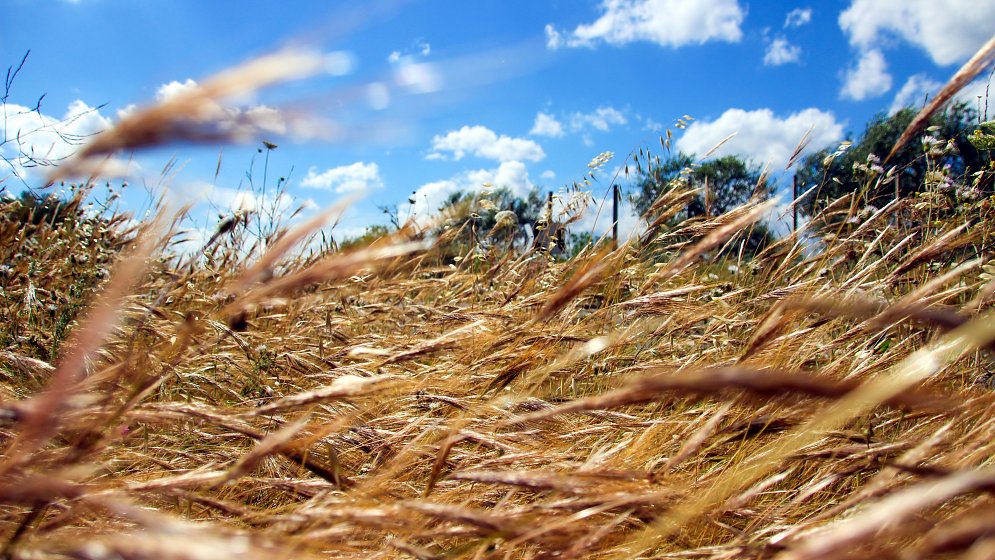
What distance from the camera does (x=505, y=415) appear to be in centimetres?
166

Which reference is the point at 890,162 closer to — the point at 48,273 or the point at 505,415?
the point at 505,415

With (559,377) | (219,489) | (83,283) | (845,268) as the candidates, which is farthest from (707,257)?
(83,283)

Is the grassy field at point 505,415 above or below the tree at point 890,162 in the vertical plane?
below

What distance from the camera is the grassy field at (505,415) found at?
661 mm

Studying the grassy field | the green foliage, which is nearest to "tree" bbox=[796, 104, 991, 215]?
the grassy field

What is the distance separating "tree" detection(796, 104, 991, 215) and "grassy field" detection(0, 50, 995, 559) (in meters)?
0.24

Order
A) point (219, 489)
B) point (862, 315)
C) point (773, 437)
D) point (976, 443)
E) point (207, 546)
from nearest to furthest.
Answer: point (207, 546) → point (862, 315) → point (976, 443) → point (773, 437) → point (219, 489)

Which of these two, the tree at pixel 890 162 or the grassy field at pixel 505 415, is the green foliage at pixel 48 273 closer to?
the grassy field at pixel 505 415

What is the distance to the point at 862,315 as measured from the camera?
0.66 m

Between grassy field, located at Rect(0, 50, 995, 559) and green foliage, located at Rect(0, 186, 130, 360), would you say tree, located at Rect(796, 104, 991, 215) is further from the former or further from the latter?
green foliage, located at Rect(0, 186, 130, 360)

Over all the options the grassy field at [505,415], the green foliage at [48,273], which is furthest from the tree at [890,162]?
the green foliage at [48,273]

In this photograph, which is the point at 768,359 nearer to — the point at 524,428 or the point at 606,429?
the point at 606,429

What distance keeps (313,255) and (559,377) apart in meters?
2.02

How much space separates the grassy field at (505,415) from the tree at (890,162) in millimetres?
238
